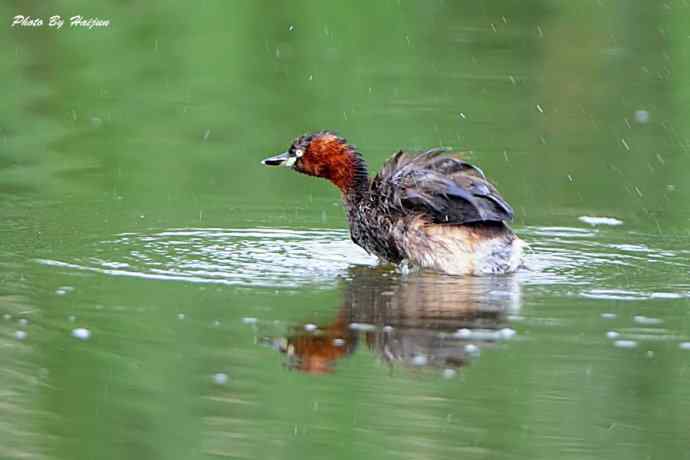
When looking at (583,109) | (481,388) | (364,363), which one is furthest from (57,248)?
(583,109)

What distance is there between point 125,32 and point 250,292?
8624 mm

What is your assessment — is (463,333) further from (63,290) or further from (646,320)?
(63,290)

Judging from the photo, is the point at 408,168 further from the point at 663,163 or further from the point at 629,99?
the point at 629,99

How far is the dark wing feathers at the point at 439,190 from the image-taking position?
866 centimetres

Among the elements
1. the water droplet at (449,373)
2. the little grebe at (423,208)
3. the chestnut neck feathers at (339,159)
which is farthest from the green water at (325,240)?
the chestnut neck feathers at (339,159)

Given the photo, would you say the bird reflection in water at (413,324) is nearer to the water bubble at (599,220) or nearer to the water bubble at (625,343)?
the water bubble at (625,343)

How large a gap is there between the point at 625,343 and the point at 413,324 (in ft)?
3.18

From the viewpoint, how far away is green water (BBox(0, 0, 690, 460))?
5.98 metres

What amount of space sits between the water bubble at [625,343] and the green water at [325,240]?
0.03 metres

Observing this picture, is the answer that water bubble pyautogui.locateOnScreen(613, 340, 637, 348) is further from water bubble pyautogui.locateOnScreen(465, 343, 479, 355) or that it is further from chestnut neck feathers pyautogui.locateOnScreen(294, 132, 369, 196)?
chestnut neck feathers pyautogui.locateOnScreen(294, 132, 369, 196)

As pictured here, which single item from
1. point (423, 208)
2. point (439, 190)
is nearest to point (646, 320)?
point (439, 190)

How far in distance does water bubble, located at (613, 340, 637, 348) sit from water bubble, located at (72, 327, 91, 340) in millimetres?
2352

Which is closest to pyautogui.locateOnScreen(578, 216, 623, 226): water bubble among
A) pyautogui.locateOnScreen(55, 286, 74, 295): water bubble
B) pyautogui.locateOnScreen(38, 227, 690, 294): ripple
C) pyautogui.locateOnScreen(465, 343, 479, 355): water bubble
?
pyautogui.locateOnScreen(38, 227, 690, 294): ripple

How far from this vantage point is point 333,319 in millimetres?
7379
